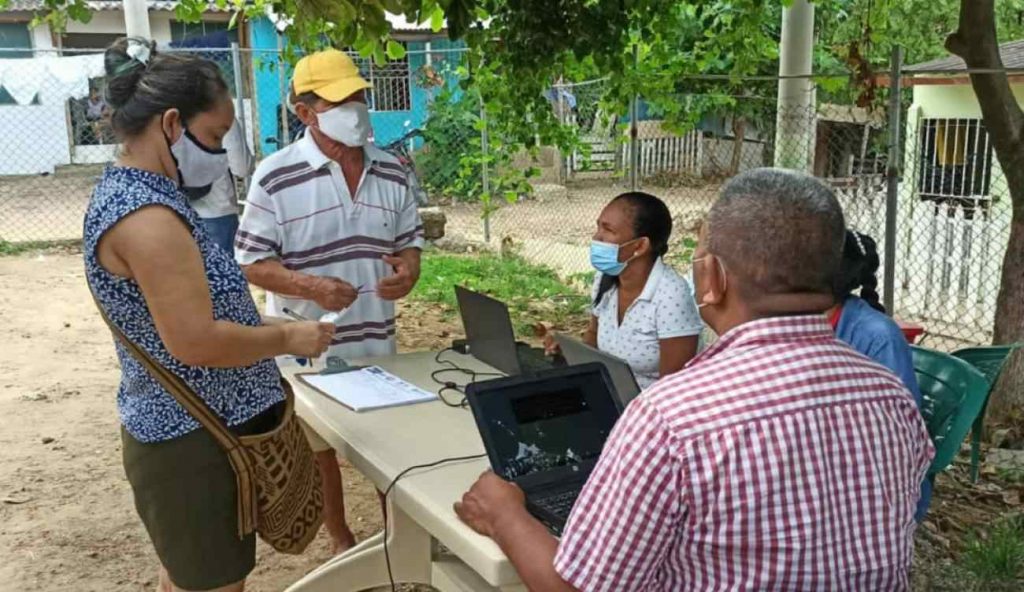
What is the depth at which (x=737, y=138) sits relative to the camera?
1517cm

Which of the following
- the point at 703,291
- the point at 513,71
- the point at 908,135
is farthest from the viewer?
the point at 908,135

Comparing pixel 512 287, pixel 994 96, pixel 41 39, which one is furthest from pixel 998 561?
pixel 41 39

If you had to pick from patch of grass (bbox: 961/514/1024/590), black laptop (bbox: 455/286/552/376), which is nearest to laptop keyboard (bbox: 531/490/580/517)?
black laptop (bbox: 455/286/552/376)

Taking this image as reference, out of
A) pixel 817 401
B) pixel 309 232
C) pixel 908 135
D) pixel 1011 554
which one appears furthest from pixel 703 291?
pixel 908 135

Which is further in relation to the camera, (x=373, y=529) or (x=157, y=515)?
(x=373, y=529)

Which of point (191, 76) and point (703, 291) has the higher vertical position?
point (191, 76)

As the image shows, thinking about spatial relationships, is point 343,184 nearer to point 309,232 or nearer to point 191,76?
point 309,232

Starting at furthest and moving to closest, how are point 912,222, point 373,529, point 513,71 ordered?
point 912,222 → point 513,71 → point 373,529

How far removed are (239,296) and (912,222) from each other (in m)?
6.25

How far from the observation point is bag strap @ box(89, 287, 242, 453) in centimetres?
202

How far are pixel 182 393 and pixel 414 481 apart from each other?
1.78 ft

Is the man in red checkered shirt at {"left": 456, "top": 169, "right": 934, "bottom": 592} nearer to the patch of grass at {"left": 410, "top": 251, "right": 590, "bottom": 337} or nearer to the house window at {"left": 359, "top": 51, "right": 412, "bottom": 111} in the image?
the patch of grass at {"left": 410, "top": 251, "right": 590, "bottom": 337}

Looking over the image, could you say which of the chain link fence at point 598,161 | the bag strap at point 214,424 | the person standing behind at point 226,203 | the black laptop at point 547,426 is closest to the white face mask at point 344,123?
the chain link fence at point 598,161

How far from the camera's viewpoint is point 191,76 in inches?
80.3
